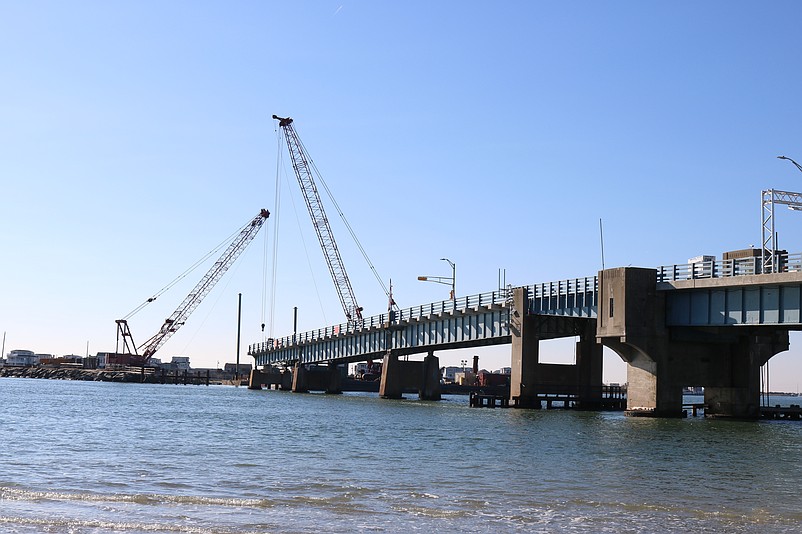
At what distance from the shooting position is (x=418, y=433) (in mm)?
54188

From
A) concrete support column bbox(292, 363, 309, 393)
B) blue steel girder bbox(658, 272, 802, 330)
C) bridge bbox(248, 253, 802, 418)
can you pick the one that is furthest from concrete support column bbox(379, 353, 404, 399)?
blue steel girder bbox(658, 272, 802, 330)

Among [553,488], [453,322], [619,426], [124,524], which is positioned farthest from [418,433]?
[453,322]

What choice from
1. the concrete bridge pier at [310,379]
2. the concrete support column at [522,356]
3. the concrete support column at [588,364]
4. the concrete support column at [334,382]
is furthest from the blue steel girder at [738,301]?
the concrete bridge pier at [310,379]

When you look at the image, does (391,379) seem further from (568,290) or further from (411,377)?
(568,290)

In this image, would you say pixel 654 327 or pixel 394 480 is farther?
pixel 654 327

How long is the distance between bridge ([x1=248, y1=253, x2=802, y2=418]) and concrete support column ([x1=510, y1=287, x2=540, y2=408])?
0.26 feet

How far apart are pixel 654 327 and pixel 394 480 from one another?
4074cm

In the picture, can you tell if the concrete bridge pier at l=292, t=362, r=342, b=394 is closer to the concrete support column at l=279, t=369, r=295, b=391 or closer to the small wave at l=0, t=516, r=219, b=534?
the concrete support column at l=279, t=369, r=295, b=391

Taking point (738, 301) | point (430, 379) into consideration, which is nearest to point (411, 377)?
point (430, 379)

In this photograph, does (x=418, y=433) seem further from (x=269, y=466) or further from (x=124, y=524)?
(x=124, y=524)

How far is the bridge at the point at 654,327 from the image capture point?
6259 centimetres

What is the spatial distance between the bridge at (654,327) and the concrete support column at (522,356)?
81 millimetres

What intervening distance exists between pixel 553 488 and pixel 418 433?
25.1m

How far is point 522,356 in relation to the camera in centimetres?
8150
